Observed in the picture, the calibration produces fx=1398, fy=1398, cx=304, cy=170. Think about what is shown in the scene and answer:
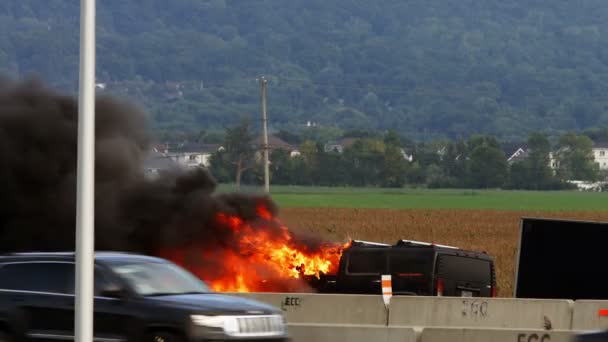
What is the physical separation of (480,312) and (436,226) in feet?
166

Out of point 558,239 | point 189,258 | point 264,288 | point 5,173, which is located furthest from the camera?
point 5,173

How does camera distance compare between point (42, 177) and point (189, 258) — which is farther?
point (42, 177)

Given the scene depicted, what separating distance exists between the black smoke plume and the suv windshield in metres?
14.7

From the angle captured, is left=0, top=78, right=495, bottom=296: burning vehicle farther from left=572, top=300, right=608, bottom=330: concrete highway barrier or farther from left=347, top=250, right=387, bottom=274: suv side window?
left=572, top=300, right=608, bottom=330: concrete highway barrier

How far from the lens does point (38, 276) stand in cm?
1548

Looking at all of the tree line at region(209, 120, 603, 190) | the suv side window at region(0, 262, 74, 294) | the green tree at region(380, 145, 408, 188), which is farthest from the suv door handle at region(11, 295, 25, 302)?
the green tree at region(380, 145, 408, 188)

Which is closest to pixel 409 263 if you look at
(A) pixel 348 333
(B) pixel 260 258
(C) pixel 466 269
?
(C) pixel 466 269

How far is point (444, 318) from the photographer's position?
2081 cm

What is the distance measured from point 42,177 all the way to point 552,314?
15.5 metres

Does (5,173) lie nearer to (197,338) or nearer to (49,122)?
(49,122)

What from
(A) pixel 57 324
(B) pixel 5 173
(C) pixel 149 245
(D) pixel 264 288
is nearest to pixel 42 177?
(B) pixel 5 173

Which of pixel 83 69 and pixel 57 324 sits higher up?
pixel 83 69

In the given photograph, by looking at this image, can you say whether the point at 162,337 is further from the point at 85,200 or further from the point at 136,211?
the point at 136,211

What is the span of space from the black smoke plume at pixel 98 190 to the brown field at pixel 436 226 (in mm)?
9687
